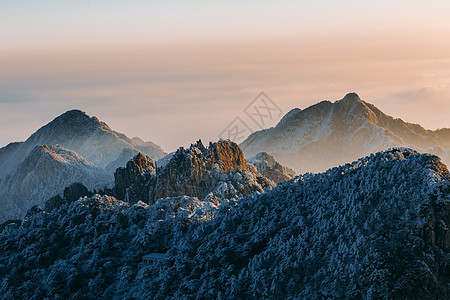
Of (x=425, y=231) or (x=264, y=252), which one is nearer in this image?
(x=425, y=231)

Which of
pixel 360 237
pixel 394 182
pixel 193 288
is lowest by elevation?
pixel 193 288

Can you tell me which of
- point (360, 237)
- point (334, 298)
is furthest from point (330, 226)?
point (334, 298)

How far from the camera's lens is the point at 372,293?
163500mm

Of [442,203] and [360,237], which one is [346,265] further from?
[442,203]

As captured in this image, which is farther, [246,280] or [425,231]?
[246,280]

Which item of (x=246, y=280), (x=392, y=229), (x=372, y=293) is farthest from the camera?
(x=246, y=280)

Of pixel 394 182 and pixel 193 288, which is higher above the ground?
pixel 394 182

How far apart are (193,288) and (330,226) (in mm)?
37517

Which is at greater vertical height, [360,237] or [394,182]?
[394,182]

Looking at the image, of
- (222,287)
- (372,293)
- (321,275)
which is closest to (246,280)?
(222,287)

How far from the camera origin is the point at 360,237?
175625mm

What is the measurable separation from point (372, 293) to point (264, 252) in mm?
36356

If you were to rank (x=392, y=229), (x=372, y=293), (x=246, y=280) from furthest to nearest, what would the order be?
(x=246, y=280) → (x=392, y=229) → (x=372, y=293)

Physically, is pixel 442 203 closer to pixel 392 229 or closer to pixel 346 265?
pixel 392 229
